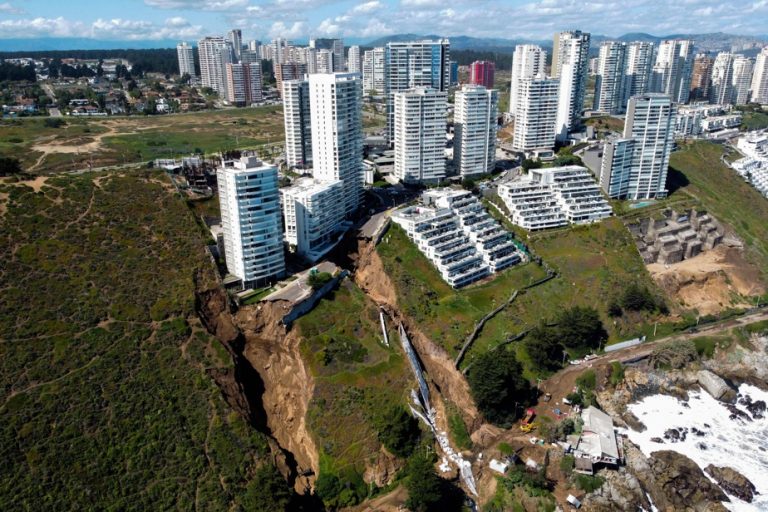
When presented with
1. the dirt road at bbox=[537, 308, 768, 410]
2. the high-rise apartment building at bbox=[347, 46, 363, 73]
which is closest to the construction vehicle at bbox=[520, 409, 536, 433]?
the dirt road at bbox=[537, 308, 768, 410]

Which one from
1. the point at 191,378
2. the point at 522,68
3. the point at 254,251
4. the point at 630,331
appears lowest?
the point at 630,331

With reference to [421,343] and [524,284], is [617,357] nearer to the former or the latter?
[524,284]

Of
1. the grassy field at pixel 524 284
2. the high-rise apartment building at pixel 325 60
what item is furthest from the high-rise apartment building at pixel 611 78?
the high-rise apartment building at pixel 325 60

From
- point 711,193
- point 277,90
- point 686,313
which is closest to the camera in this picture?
point 686,313

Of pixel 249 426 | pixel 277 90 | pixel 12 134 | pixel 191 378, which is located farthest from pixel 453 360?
pixel 277 90

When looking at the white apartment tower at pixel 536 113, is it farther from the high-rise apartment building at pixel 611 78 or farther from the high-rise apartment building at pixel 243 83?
the high-rise apartment building at pixel 243 83

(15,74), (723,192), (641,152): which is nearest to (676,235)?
(641,152)

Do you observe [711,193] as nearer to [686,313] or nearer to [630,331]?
[686,313]
